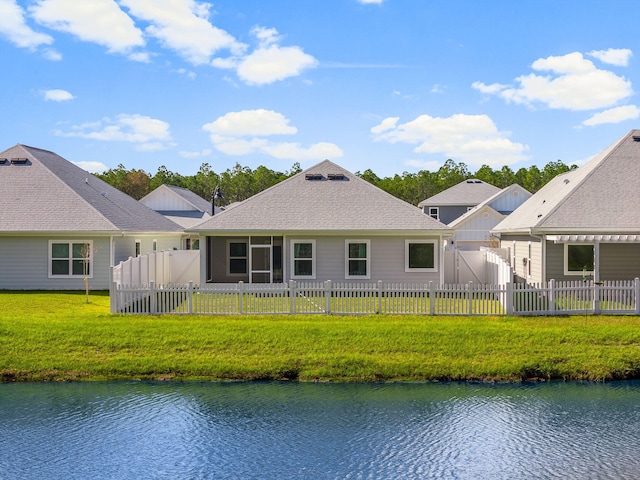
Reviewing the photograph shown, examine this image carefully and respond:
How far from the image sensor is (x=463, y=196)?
67438mm

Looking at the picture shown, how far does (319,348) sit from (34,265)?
1496cm

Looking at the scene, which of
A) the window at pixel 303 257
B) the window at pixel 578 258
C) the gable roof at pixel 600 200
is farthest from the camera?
the window at pixel 303 257

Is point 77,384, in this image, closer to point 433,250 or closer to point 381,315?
point 381,315

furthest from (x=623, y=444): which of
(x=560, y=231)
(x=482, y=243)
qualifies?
(x=482, y=243)

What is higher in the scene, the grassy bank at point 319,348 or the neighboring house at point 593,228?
the neighboring house at point 593,228

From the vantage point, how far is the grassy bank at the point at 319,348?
15.9 meters

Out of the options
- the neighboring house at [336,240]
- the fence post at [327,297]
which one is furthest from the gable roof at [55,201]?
the fence post at [327,297]

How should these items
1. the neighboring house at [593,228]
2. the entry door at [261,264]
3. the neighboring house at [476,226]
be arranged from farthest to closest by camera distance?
1. the neighboring house at [476,226]
2. the entry door at [261,264]
3. the neighboring house at [593,228]

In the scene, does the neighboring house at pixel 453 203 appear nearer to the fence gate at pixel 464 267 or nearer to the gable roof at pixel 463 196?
the gable roof at pixel 463 196

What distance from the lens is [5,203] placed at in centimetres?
2700

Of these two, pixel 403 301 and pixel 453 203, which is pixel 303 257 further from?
pixel 453 203

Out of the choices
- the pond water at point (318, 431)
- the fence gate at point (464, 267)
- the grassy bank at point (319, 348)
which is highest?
the fence gate at point (464, 267)

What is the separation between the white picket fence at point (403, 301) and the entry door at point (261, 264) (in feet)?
21.8

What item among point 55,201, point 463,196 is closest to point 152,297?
point 55,201
